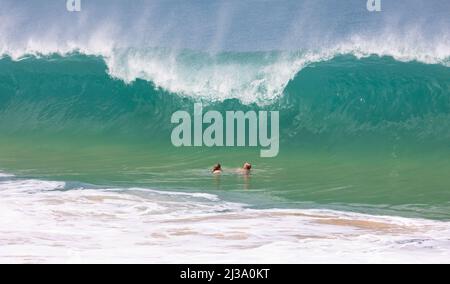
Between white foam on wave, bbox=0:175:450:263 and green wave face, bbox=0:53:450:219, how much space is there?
73cm

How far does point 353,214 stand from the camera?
1186 centimetres

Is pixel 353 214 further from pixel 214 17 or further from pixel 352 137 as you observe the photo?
pixel 214 17

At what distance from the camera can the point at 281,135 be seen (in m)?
18.3

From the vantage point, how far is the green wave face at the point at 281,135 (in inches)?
544

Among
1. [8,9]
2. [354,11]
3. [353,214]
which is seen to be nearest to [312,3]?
[354,11]

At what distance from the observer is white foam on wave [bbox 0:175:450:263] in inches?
384

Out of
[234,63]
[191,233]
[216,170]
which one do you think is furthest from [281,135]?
[191,233]

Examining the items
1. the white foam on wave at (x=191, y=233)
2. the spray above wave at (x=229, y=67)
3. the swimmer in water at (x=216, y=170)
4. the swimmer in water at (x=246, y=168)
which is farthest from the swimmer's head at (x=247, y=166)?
the spray above wave at (x=229, y=67)

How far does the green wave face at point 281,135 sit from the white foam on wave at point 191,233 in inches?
28.7

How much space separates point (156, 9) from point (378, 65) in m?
4.77

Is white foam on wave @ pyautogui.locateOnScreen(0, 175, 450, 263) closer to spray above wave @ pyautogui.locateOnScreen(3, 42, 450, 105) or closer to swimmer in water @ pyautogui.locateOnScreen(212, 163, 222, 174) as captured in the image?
swimmer in water @ pyautogui.locateOnScreen(212, 163, 222, 174)

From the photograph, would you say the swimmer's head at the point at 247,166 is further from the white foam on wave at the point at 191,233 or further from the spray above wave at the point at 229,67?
the spray above wave at the point at 229,67

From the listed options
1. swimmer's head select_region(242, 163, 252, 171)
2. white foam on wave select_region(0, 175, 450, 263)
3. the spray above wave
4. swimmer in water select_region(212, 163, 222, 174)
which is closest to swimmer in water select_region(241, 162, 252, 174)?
swimmer's head select_region(242, 163, 252, 171)
